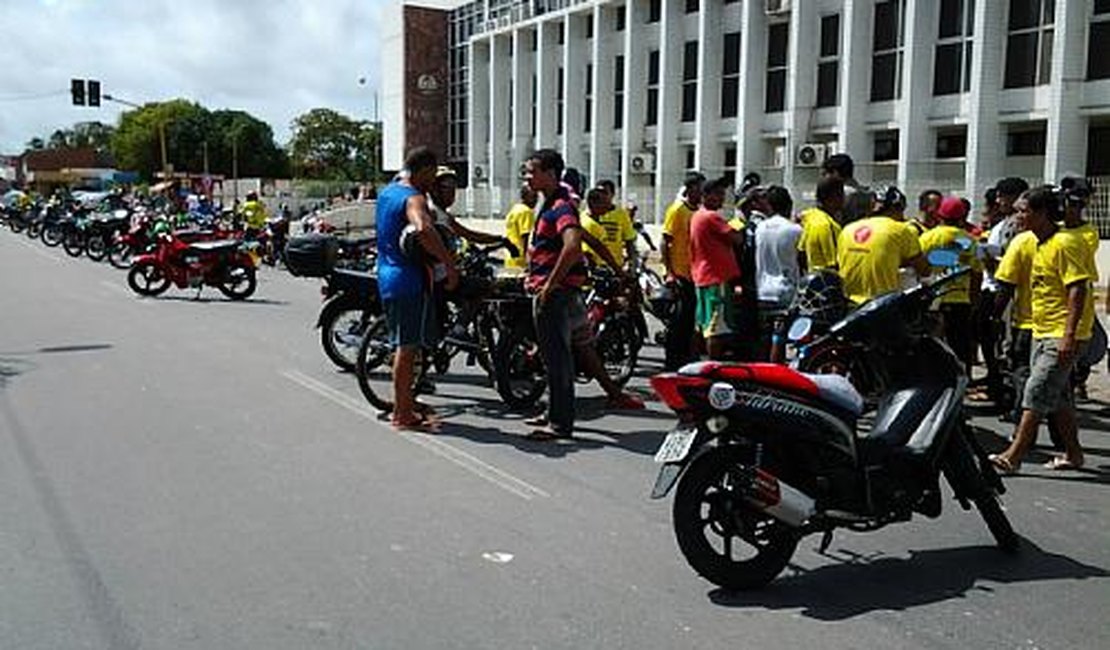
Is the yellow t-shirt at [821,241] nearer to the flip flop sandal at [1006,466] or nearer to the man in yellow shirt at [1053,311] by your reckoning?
the man in yellow shirt at [1053,311]

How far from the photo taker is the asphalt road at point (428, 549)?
4.25 meters

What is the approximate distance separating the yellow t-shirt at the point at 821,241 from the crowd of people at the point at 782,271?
1 cm

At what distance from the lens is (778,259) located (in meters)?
8.27

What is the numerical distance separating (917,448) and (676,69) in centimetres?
3358

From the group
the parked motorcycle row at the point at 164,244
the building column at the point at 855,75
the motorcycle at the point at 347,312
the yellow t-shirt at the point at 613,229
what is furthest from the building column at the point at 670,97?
the motorcycle at the point at 347,312

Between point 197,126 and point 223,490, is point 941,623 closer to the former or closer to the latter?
point 223,490

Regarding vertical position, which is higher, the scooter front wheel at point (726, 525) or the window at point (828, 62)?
the window at point (828, 62)

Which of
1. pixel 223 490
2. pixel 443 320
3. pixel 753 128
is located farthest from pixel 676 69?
pixel 223 490

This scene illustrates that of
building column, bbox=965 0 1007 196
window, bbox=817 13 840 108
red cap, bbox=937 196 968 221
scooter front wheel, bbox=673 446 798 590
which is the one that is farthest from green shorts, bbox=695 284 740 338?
window, bbox=817 13 840 108

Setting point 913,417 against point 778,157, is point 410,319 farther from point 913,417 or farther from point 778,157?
point 778,157

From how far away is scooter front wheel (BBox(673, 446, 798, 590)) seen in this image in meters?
4.65

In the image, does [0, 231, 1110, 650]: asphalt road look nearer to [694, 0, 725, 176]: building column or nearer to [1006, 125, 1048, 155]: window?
[1006, 125, 1048, 155]: window

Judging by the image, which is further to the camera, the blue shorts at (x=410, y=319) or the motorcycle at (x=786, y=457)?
the blue shorts at (x=410, y=319)

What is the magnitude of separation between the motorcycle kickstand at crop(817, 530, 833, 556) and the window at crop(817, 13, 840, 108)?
27087mm
